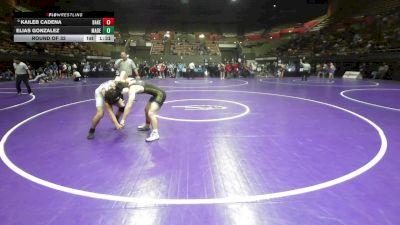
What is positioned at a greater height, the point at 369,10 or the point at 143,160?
the point at 369,10

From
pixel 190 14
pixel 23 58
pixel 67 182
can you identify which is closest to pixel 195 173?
pixel 67 182

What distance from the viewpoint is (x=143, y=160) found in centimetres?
446

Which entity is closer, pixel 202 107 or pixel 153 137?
pixel 153 137

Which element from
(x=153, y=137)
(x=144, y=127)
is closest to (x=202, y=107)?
(x=144, y=127)

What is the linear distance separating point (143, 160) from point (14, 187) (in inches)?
65.1

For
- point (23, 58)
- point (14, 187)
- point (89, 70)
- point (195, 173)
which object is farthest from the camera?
point (89, 70)

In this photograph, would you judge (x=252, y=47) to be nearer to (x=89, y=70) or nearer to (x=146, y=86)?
(x=89, y=70)

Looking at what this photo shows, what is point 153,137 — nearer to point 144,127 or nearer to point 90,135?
point 144,127
